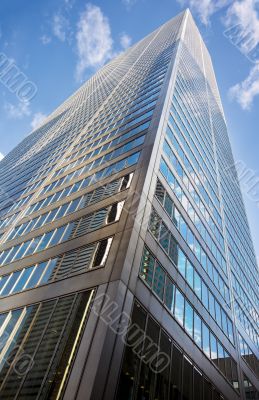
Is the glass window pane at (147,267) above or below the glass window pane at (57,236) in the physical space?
below

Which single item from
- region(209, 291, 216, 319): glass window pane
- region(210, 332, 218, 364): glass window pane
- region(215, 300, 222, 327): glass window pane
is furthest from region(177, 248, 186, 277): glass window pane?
region(215, 300, 222, 327): glass window pane

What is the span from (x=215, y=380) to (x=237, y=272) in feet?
58.4

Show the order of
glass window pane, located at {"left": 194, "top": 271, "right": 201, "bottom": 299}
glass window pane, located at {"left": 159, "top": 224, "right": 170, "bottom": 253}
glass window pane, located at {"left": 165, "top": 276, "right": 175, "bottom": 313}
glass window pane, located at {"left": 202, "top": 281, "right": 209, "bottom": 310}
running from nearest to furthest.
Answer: glass window pane, located at {"left": 165, "top": 276, "right": 175, "bottom": 313}
glass window pane, located at {"left": 159, "top": 224, "right": 170, "bottom": 253}
glass window pane, located at {"left": 194, "top": 271, "right": 201, "bottom": 299}
glass window pane, located at {"left": 202, "top": 281, "right": 209, "bottom": 310}

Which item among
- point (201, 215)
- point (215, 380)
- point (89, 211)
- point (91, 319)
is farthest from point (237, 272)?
point (91, 319)

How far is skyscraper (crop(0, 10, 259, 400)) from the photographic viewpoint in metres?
12.6

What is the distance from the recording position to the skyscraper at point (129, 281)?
12.6 meters

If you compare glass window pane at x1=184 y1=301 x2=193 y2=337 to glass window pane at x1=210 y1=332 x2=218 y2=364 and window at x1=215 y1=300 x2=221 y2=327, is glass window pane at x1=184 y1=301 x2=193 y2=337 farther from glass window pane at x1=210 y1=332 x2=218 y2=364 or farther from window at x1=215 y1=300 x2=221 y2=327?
window at x1=215 y1=300 x2=221 y2=327

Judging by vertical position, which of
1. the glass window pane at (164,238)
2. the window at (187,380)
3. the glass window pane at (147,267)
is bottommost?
the window at (187,380)

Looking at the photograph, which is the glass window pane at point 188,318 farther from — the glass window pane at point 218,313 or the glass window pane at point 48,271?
the glass window pane at point 48,271

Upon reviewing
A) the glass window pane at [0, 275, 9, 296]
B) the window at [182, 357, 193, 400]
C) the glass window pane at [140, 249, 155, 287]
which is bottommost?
the window at [182, 357, 193, 400]

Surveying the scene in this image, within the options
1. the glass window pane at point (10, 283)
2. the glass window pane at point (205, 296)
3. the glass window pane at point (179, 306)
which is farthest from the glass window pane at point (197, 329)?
the glass window pane at point (10, 283)

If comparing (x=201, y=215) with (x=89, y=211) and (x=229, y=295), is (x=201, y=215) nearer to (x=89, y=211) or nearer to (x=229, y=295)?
(x=229, y=295)

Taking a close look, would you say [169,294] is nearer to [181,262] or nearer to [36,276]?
[181,262]

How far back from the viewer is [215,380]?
1958cm
